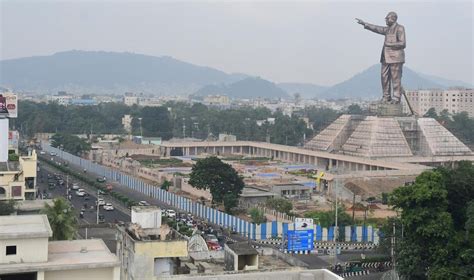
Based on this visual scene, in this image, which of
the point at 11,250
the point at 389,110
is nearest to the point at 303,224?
the point at 11,250

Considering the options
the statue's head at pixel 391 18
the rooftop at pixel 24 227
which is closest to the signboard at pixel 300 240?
the rooftop at pixel 24 227

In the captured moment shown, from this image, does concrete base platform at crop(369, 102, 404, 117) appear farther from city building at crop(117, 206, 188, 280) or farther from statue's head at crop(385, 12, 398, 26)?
city building at crop(117, 206, 188, 280)

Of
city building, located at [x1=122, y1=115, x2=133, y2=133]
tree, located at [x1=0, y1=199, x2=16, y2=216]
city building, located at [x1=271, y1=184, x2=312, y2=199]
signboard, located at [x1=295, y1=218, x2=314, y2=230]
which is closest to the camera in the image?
tree, located at [x1=0, y1=199, x2=16, y2=216]

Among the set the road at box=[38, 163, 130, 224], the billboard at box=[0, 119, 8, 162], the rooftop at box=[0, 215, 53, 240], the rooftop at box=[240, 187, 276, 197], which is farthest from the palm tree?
the rooftop at box=[240, 187, 276, 197]

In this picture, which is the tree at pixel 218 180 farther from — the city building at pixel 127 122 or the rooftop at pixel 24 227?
the city building at pixel 127 122

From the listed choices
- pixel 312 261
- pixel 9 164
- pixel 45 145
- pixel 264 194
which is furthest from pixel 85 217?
pixel 45 145
